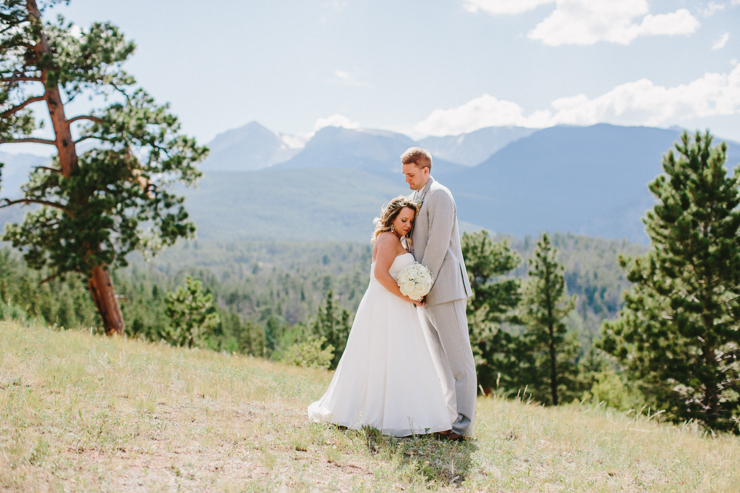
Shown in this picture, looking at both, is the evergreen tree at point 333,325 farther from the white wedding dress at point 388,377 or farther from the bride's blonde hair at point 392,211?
the bride's blonde hair at point 392,211

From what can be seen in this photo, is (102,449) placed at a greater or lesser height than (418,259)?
lesser

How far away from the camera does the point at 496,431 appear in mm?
A: 6348

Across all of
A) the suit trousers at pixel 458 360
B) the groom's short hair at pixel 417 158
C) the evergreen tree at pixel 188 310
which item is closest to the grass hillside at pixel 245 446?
the suit trousers at pixel 458 360

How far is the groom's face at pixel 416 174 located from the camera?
222 inches

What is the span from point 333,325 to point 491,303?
794 inches

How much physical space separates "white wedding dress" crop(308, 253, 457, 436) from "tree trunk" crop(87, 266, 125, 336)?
11.1m

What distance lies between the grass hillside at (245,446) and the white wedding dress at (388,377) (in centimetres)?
24

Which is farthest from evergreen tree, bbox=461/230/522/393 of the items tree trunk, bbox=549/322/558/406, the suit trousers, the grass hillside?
the suit trousers

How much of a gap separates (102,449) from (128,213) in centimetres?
1176

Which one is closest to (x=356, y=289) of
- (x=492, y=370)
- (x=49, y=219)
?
(x=492, y=370)

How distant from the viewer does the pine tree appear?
13539mm

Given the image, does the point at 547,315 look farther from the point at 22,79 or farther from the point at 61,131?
the point at 22,79

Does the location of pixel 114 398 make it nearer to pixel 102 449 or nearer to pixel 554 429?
pixel 102 449

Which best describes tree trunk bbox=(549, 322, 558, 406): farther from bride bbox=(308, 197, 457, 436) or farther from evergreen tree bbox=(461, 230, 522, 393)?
bride bbox=(308, 197, 457, 436)
